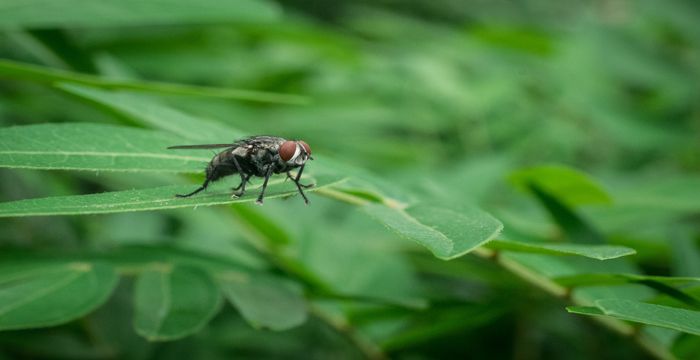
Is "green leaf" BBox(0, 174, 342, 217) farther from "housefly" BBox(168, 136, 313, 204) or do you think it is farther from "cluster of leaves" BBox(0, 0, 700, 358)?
"housefly" BBox(168, 136, 313, 204)

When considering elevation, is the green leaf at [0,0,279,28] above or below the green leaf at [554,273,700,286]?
above

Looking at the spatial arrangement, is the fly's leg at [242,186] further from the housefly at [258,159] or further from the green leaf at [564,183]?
the green leaf at [564,183]

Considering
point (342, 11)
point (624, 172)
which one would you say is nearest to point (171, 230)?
point (624, 172)

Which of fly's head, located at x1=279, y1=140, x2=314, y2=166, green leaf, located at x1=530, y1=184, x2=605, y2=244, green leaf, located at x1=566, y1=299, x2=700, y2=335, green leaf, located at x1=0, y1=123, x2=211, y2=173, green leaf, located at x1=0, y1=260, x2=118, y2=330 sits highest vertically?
green leaf, located at x1=0, y1=123, x2=211, y2=173

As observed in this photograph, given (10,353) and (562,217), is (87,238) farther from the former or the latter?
(562,217)

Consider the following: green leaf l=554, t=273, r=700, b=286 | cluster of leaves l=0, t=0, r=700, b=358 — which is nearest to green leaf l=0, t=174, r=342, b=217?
cluster of leaves l=0, t=0, r=700, b=358

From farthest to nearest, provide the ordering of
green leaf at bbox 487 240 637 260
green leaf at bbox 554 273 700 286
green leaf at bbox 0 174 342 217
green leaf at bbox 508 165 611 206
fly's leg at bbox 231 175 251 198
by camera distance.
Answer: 1. green leaf at bbox 508 165 611 206
2. fly's leg at bbox 231 175 251 198
3. green leaf at bbox 554 273 700 286
4. green leaf at bbox 487 240 637 260
5. green leaf at bbox 0 174 342 217

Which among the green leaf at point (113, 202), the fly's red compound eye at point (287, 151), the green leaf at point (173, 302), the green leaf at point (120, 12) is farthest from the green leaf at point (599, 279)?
the green leaf at point (120, 12)
